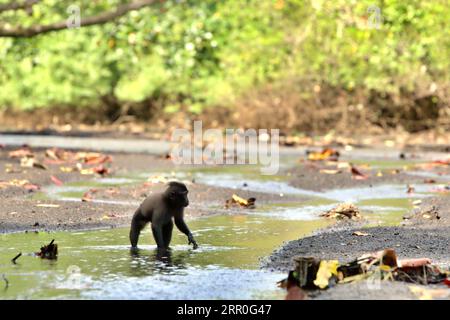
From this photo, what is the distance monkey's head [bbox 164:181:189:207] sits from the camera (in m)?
9.26

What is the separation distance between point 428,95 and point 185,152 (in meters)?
6.56

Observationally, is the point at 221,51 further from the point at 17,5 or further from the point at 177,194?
the point at 177,194

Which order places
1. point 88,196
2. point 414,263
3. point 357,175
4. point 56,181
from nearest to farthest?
point 414,263 < point 88,196 < point 56,181 < point 357,175

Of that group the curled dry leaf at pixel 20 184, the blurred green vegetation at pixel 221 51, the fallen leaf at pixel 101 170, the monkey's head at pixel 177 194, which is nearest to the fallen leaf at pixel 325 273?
the monkey's head at pixel 177 194

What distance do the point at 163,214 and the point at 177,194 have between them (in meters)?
0.22

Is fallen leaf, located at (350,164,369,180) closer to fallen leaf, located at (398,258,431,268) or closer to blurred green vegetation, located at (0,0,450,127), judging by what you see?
blurred green vegetation, located at (0,0,450,127)

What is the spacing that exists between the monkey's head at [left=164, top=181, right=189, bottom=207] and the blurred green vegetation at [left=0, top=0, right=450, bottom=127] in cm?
1252

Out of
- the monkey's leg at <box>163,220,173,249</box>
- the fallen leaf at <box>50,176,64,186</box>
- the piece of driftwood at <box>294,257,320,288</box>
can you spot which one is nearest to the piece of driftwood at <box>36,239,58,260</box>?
the monkey's leg at <box>163,220,173,249</box>

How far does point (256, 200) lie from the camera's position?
539 inches

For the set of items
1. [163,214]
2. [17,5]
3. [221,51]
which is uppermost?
[17,5]

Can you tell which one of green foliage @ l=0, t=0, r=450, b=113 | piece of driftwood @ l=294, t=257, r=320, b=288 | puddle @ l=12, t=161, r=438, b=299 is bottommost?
puddle @ l=12, t=161, r=438, b=299

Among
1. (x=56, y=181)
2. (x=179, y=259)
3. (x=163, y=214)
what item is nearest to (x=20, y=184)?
(x=56, y=181)

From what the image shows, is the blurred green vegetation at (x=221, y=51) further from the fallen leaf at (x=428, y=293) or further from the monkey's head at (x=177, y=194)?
the fallen leaf at (x=428, y=293)

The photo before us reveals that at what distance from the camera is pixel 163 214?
30.6ft
